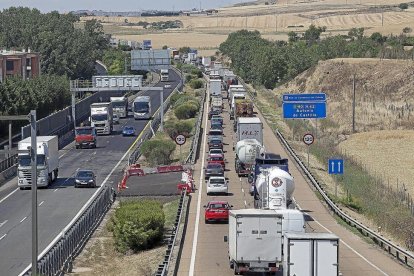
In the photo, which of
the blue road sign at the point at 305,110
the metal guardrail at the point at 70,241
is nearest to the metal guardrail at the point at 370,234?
the blue road sign at the point at 305,110

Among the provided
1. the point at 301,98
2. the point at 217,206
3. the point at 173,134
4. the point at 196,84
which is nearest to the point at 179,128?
the point at 173,134

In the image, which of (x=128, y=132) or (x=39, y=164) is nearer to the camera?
(x=39, y=164)

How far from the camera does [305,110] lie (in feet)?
238

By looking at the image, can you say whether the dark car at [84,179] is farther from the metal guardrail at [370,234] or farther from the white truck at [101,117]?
the white truck at [101,117]

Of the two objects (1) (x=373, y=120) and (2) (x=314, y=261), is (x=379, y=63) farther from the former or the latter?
(2) (x=314, y=261)

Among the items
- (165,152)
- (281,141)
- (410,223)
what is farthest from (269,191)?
(281,141)

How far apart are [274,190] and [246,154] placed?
18.9 m

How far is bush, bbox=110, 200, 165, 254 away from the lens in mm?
40719

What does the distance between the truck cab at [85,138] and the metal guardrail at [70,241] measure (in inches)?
1274

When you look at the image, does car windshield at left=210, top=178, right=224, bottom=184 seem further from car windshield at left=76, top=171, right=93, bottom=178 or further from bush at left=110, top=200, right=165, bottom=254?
bush at left=110, top=200, right=165, bottom=254

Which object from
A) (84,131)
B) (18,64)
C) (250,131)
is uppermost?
(18,64)

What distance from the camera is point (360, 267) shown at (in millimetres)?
34719

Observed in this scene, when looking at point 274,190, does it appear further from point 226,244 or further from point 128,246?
point 128,246

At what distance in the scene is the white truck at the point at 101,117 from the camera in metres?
95.6
